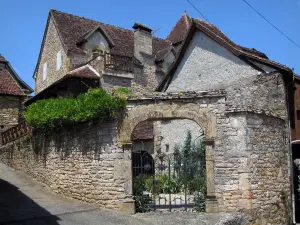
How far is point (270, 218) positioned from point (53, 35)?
60.7 ft

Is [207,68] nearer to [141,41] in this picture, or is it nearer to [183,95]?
[183,95]

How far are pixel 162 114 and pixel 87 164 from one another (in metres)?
2.77

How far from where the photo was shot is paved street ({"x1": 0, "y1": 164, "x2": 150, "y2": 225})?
348 inches

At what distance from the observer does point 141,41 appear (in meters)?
21.8

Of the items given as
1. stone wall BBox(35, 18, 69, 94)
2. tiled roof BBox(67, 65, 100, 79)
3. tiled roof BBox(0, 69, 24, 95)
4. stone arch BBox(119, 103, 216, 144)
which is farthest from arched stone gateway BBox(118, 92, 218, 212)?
tiled roof BBox(0, 69, 24, 95)

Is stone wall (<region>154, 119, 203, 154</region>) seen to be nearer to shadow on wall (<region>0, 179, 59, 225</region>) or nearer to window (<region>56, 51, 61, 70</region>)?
shadow on wall (<region>0, 179, 59, 225</region>)

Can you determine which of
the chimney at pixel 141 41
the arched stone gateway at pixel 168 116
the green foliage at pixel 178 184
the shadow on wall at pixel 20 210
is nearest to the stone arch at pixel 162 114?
the arched stone gateway at pixel 168 116

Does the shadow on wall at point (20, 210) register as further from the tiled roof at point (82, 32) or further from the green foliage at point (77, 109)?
the tiled roof at point (82, 32)

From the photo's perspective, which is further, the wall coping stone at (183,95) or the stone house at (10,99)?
the stone house at (10,99)

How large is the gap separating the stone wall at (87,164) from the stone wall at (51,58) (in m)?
9.52

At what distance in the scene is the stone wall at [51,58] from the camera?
73.8 feet

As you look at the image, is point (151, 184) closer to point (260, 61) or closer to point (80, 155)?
point (80, 155)

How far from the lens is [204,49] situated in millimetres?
15680

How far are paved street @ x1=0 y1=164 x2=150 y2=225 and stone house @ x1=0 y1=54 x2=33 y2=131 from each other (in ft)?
34.2
